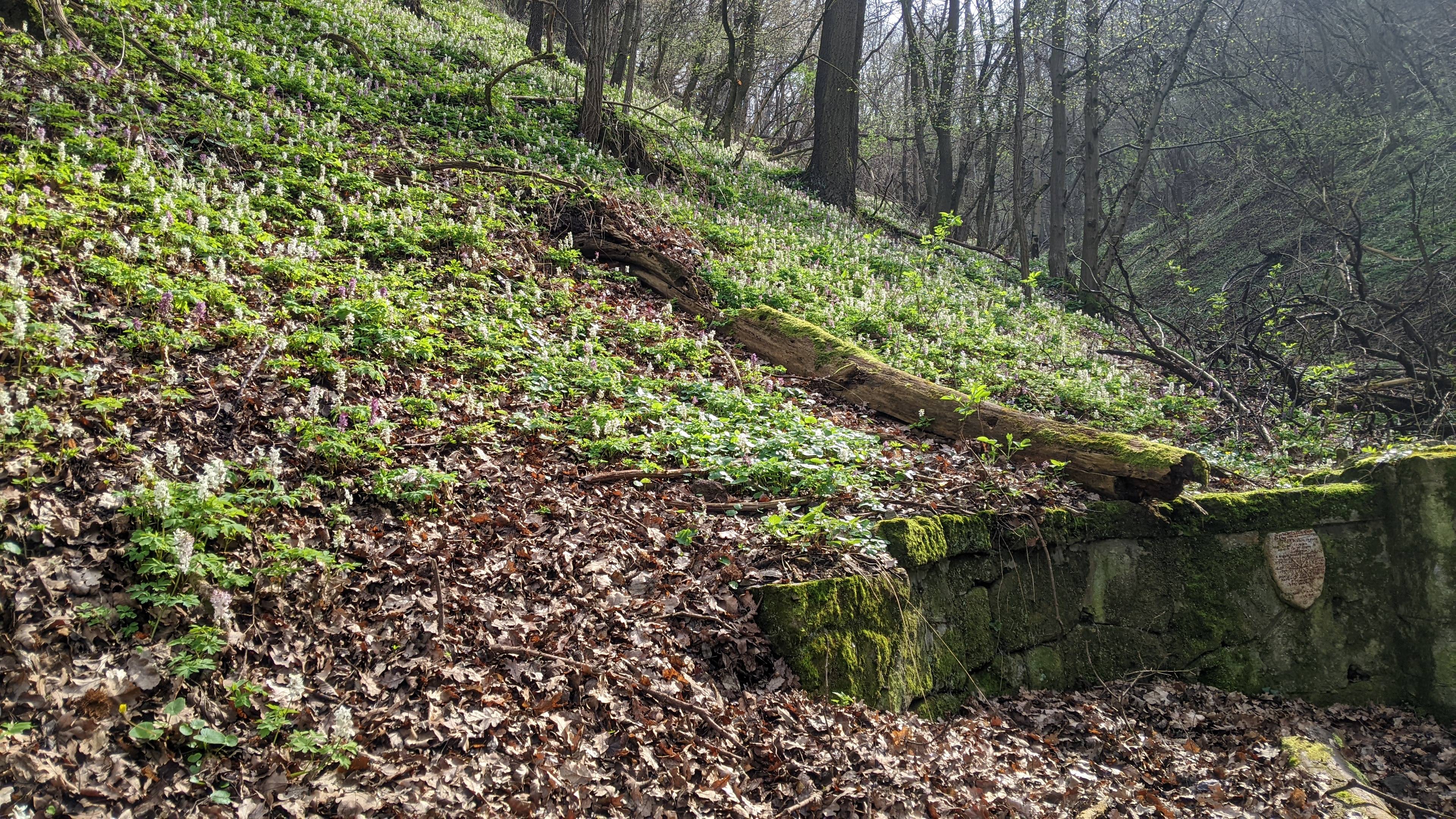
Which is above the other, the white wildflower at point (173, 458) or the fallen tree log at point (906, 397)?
the fallen tree log at point (906, 397)

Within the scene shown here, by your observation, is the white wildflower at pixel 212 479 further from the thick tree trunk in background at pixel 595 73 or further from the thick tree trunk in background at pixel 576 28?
the thick tree trunk in background at pixel 576 28

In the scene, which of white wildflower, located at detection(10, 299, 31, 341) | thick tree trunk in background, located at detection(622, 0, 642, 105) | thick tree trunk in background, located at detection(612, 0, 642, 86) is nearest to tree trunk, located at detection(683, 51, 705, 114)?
thick tree trunk in background, located at detection(612, 0, 642, 86)

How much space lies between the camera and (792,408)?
6.54 metres

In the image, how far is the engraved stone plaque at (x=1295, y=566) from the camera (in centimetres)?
602

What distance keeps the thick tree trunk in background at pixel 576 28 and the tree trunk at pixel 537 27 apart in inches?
24.3

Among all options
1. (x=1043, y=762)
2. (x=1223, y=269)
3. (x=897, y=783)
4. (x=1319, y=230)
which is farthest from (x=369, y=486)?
(x=1223, y=269)

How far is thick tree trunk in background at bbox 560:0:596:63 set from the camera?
1748cm

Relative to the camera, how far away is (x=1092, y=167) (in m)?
15.9

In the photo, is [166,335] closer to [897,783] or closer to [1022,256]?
[897,783]

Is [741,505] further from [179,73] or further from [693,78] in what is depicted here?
[693,78]

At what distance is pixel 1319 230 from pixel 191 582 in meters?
23.6

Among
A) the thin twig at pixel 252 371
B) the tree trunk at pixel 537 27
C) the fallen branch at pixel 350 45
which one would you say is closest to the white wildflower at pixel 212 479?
the thin twig at pixel 252 371

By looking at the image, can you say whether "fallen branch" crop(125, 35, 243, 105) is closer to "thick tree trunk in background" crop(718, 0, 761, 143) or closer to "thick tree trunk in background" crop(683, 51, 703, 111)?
"thick tree trunk in background" crop(718, 0, 761, 143)

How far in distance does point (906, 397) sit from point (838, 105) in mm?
11211
